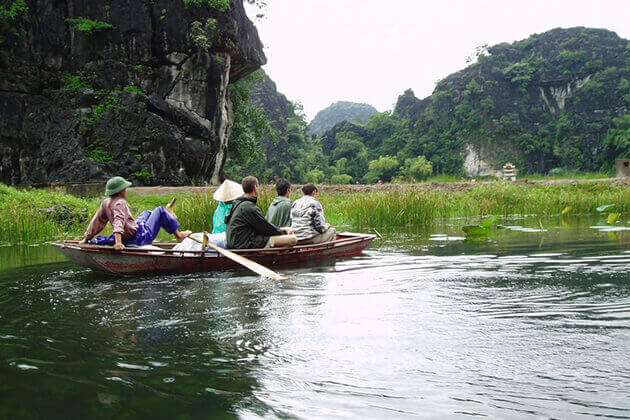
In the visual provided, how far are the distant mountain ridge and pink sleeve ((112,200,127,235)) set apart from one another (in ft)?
434

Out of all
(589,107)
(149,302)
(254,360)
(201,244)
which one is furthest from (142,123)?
(589,107)

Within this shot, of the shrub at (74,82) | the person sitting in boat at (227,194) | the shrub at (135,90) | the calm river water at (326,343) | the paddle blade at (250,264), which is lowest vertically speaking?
the calm river water at (326,343)

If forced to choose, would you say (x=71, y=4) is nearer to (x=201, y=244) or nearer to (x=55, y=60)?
(x=55, y=60)

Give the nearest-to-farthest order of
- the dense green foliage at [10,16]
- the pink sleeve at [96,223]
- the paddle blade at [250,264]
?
the paddle blade at [250,264]
the pink sleeve at [96,223]
the dense green foliage at [10,16]

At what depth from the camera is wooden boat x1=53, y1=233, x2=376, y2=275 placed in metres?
6.36

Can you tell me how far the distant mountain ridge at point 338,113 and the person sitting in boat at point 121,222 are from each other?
132 m

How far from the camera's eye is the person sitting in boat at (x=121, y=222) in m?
6.52

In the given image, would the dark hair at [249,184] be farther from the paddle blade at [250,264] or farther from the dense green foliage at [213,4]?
the dense green foliage at [213,4]

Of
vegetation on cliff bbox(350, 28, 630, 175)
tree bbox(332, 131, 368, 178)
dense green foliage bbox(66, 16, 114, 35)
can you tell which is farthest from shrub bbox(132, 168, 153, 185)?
tree bbox(332, 131, 368, 178)

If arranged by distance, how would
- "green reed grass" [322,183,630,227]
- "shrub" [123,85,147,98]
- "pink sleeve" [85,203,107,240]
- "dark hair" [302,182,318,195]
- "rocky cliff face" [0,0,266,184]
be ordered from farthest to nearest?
1. "shrub" [123,85,147,98]
2. "rocky cliff face" [0,0,266,184]
3. "green reed grass" [322,183,630,227]
4. "dark hair" [302,182,318,195]
5. "pink sleeve" [85,203,107,240]

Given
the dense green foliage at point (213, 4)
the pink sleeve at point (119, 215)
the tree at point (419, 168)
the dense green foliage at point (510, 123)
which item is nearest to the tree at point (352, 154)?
the dense green foliage at point (510, 123)

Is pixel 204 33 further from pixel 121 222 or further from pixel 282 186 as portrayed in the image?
pixel 121 222

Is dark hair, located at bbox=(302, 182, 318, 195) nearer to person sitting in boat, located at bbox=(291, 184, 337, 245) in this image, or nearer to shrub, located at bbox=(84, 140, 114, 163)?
person sitting in boat, located at bbox=(291, 184, 337, 245)

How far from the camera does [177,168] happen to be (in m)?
23.9
